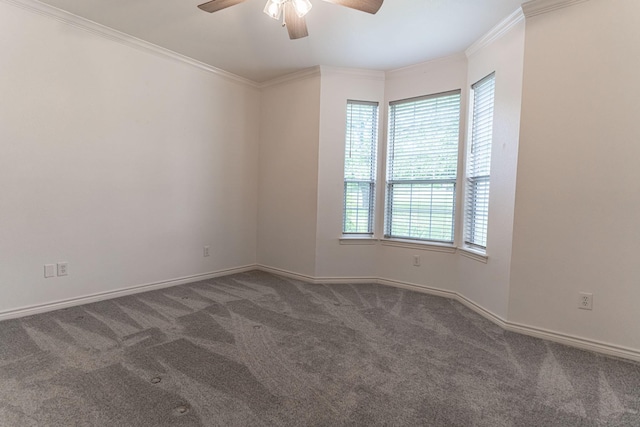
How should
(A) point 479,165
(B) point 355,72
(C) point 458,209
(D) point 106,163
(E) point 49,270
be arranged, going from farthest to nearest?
(B) point 355,72, (C) point 458,209, (A) point 479,165, (D) point 106,163, (E) point 49,270

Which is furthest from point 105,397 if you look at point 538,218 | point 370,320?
point 538,218

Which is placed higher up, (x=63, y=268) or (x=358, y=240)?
(x=358, y=240)

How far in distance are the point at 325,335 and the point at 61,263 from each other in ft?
8.35

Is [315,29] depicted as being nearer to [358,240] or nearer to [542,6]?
[542,6]

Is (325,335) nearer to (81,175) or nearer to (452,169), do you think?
(452,169)

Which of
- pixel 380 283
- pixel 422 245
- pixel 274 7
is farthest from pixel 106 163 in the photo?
pixel 422 245

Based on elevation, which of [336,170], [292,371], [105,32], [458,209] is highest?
[105,32]

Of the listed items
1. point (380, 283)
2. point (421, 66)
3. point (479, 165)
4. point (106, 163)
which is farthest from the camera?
point (380, 283)

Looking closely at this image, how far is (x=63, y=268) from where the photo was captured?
299 centimetres

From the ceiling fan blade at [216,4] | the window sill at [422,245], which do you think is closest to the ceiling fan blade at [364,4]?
the ceiling fan blade at [216,4]

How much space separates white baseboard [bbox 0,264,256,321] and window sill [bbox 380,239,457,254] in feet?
7.20

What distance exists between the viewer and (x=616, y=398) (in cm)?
187

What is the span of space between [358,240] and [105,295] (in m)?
2.89

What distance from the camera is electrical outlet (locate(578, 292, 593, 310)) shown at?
97.3 inches
